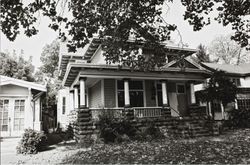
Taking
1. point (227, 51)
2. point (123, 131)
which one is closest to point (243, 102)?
point (123, 131)

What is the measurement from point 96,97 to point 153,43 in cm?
923

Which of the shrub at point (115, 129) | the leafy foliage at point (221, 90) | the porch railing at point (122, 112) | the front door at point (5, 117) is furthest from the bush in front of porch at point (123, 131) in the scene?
the leafy foliage at point (221, 90)

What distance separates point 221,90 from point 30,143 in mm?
13802

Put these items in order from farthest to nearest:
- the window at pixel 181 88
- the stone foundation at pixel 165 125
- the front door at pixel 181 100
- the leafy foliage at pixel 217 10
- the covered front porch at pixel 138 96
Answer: the window at pixel 181 88
the front door at pixel 181 100
the covered front porch at pixel 138 96
the stone foundation at pixel 165 125
the leafy foliage at pixel 217 10

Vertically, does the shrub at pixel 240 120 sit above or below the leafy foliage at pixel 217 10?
below

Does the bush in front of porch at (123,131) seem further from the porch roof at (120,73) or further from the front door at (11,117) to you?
the front door at (11,117)

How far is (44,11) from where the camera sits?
6992 millimetres

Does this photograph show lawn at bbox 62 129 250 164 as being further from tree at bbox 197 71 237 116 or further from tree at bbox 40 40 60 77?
tree at bbox 40 40 60 77

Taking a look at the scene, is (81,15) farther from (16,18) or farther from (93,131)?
(93,131)

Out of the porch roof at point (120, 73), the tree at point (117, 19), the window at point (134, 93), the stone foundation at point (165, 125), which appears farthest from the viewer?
the window at point (134, 93)

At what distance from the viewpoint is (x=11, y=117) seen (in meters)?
13.4

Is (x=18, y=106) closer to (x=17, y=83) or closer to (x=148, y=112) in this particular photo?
(x=17, y=83)

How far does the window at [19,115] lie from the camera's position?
13508mm

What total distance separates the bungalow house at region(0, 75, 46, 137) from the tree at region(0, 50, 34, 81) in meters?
19.1
